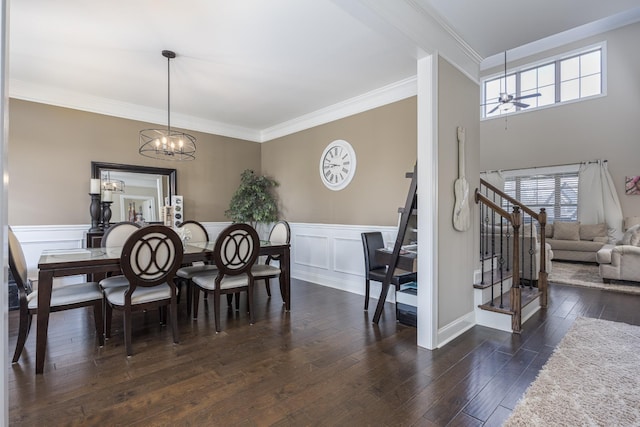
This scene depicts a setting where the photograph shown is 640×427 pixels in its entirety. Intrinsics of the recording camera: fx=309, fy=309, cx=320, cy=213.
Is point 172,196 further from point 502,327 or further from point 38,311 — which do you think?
point 502,327

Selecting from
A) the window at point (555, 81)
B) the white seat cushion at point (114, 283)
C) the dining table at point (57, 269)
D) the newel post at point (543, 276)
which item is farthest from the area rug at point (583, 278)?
the white seat cushion at point (114, 283)

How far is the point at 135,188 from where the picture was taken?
15.6 ft

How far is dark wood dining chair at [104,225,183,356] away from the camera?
8.13 feet

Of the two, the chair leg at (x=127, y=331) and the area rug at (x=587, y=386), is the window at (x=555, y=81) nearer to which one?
the area rug at (x=587, y=386)

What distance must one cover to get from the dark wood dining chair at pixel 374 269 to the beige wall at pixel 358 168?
49 centimetres

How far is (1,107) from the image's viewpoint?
37.5 inches

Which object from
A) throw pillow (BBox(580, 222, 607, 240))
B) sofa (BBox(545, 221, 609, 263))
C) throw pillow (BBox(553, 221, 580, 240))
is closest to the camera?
sofa (BBox(545, 221, 609, 263))

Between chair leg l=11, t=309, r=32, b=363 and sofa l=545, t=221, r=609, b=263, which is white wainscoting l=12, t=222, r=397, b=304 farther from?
sofa l=545, t=221, r=609, b=263

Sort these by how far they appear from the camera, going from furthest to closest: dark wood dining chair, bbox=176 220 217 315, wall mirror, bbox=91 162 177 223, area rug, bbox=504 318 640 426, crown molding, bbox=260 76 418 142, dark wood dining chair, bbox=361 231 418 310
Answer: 1. wall mirror, bbox=91 162 177 223
2. crown molding, bbox=260 76 418 142
3. dark wood dining chair, bbox=176 220 217 315
4. dark wood dining chair, bbox=361 231 418 310
5. area rug, bbox=504 318 640 426

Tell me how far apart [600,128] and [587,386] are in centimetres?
709

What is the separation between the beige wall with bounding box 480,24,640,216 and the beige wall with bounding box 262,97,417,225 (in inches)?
218

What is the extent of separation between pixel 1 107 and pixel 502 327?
3634mm

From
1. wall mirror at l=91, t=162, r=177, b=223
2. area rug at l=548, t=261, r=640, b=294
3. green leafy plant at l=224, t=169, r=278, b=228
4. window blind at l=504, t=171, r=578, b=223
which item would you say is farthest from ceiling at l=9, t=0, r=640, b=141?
window blind at l=504, t=171, r=578, b=223

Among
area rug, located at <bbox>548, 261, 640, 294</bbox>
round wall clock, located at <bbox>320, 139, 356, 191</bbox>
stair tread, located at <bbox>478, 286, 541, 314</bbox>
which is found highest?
round wall clock, located at <bbox>320, 139, 356, 191</bbox>
